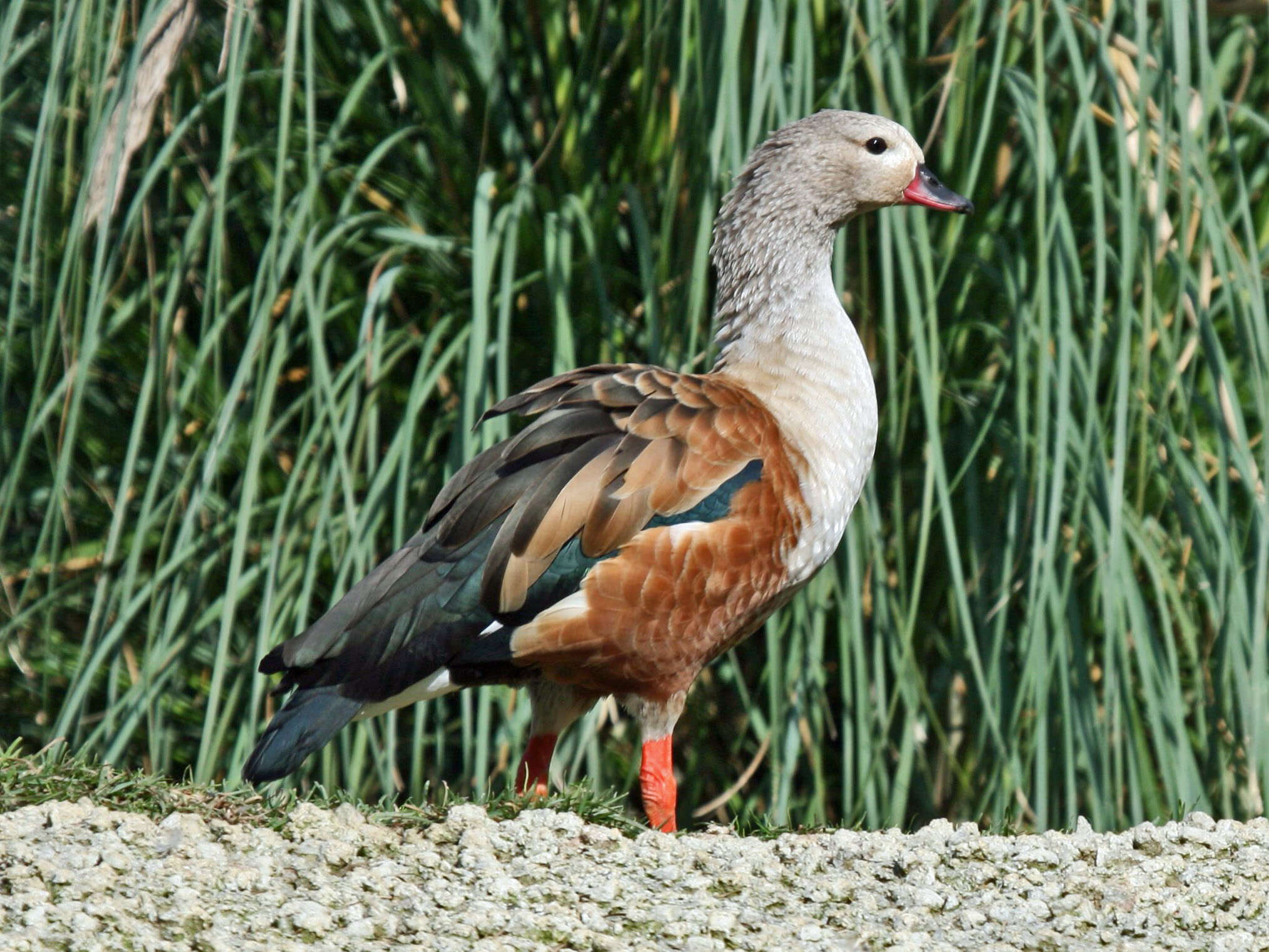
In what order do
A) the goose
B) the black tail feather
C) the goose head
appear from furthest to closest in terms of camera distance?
the goose head
the goose
the black tail feather

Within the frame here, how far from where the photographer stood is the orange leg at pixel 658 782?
3.43m

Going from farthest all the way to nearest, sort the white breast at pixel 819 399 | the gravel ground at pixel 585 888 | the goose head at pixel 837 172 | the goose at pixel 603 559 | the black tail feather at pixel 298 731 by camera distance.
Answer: the goose head at pixel 837 172 < the white breast at pixel 819 399 < the goose at pixel 603 559 < the black tail feather at pixel 298 731 < the gravel ground at pixel 585 888

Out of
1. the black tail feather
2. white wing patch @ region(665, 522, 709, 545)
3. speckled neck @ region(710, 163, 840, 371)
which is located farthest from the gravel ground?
speckled neck @ region(710, 163, 840, 371)

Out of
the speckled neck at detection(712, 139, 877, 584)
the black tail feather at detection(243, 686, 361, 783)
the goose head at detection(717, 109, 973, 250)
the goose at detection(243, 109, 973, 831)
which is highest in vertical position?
Answer: the goose head at detection(717, 109, 973, 250)

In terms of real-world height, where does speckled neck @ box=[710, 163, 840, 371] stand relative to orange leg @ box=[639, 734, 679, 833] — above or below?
above

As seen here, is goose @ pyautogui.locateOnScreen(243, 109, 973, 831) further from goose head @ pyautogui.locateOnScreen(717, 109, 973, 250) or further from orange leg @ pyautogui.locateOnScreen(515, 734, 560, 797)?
goose head @ pyautogui.locateOnScreen(717, 109, 973, 250)

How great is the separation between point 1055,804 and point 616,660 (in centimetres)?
132

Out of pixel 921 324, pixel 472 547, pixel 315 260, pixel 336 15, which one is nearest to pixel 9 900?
pixel 472 547

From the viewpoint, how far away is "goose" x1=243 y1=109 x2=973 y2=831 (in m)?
3.33

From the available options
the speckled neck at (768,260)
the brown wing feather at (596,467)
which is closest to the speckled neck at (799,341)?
the speckled neck at (768,260)

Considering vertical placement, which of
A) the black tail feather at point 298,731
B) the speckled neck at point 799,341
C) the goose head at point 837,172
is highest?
the goose head at point 837,172

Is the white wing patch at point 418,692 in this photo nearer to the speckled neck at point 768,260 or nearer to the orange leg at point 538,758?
the orange leg at point 538,758

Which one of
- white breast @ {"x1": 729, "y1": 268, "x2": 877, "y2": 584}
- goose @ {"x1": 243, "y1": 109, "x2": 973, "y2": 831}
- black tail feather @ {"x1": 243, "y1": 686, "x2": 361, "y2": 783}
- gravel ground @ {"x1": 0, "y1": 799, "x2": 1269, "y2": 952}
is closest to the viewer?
gravel ground @ {"x1": 0, "y1": 799, "x2": 1269, "y2": 952}

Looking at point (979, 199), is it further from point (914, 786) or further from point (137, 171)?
point (137, 171)
